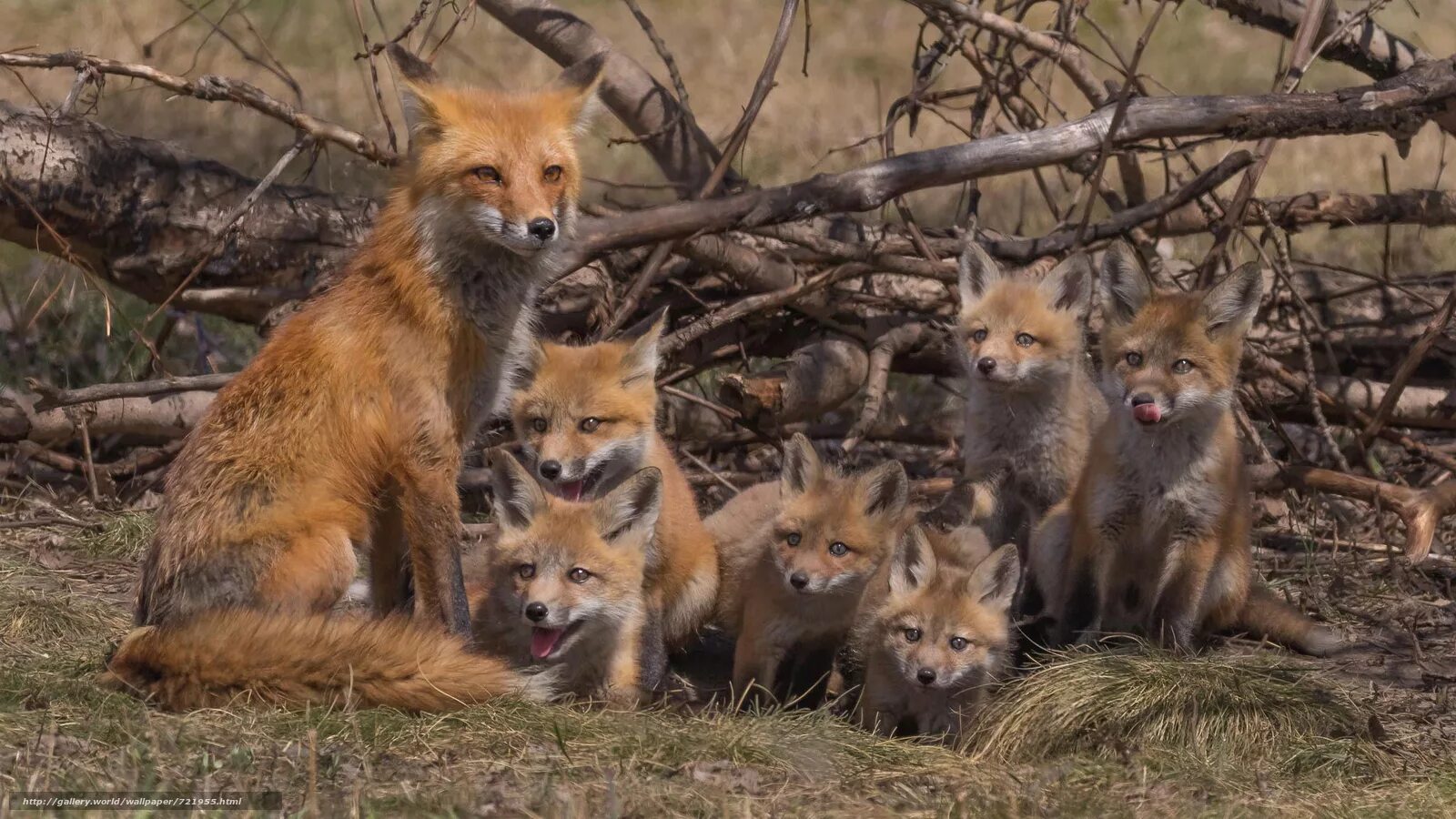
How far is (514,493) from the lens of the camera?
498 centimetres

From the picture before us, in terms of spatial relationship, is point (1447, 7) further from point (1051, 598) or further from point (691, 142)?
point (1051, 598)

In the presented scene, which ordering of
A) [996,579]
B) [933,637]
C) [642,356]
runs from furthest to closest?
[642,356]
[996,579]
[933,637]

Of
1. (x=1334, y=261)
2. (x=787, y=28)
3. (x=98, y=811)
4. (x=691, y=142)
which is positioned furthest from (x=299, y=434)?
(x=1334, y=261)

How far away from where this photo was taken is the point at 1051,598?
5.62 m

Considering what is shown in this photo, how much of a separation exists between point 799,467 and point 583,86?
63.8 inches

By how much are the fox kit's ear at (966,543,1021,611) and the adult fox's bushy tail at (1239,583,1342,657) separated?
4.07 ft

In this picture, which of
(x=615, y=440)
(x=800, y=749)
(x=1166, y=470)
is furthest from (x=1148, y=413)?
(x=615, y=440)

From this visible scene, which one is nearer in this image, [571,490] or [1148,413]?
[1148,413]

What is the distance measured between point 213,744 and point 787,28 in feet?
12.4

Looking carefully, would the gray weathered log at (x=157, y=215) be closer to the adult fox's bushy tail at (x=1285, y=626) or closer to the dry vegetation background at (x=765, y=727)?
the dry vegetation background at (x=765, y=727)

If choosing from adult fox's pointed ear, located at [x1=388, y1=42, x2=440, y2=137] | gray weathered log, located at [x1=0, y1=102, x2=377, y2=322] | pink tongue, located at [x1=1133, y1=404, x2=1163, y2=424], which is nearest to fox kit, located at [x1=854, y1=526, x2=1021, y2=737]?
pink tongue, located at [x1=1133, y1=404, x2=1163, y2=424]

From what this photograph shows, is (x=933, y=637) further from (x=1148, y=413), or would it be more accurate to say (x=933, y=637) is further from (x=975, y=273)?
(x=975, y=273)

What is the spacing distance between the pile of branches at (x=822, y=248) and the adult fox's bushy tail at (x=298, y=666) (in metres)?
1.90

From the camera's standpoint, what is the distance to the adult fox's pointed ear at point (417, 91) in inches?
189
